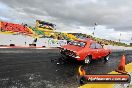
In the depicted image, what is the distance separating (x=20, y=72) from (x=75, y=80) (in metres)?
2.43

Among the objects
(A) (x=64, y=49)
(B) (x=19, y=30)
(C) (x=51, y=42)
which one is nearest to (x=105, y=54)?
(A) (x=64, y=49)

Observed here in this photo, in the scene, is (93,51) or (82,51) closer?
(82,51)

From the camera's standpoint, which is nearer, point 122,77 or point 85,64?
point 122,77

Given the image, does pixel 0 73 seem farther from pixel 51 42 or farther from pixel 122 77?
pixel 51 42

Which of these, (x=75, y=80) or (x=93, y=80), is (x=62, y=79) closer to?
(x=75, y=80)

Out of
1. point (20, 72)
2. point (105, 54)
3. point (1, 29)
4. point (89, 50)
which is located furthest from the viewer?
point (1, 29)

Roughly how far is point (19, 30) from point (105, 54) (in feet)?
93.5

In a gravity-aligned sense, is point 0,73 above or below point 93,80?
below

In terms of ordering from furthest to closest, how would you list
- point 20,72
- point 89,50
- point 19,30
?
point 19,30
point 89,50
point 20,72

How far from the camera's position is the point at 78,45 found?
1403 cm

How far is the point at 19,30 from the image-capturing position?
1670 inches

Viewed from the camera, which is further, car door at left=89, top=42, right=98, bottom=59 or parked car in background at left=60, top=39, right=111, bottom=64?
car door at left=89, top=42, right=98, bottom=59

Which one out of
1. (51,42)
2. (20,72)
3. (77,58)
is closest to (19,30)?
(51,42)

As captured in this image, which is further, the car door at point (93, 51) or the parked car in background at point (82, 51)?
the car door at point (93, 51)
